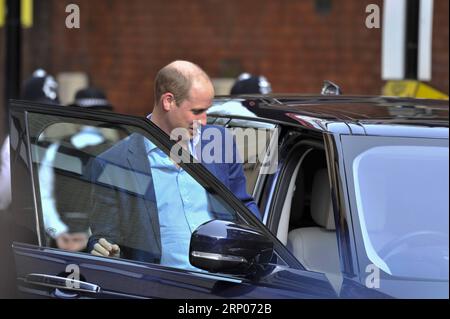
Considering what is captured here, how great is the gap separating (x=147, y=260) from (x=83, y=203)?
0.97ft

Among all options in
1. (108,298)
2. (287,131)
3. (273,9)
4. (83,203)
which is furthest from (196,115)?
(273,9)

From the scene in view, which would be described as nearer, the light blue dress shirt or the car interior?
the light blue dress shirt

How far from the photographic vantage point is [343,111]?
3.50 m

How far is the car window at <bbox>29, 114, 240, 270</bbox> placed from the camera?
9.70ft

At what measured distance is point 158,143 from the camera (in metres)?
2.96

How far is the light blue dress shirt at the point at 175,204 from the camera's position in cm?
295

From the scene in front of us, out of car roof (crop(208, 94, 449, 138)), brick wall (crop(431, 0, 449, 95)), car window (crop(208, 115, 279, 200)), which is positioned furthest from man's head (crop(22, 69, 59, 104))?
brick wall (crop(431, 0, 449, 95))

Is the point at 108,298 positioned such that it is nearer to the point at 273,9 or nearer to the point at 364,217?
the point at 364,217

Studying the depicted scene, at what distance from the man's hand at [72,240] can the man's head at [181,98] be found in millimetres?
629

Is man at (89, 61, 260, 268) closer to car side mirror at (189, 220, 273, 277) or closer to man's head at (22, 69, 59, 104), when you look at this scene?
car side mirror at (189, 220, 273, 277)

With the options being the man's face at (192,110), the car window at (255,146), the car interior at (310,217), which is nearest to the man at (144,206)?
the man's face at (192,110)

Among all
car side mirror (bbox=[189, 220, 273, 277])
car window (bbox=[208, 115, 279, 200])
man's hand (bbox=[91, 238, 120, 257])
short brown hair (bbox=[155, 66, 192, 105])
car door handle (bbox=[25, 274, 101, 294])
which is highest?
short brown hair (bbox=[155, 66, 192, 105])

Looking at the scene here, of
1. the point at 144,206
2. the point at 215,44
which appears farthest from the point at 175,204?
the point at 215,44

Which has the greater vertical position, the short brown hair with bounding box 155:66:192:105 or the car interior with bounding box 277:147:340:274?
the short brown hair with bounding box 155:66:192:105
